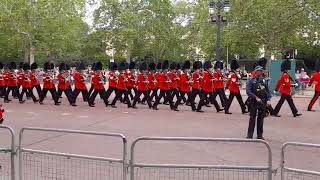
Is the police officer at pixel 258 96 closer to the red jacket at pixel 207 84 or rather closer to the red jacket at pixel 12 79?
the red jacket at pixel 207 84

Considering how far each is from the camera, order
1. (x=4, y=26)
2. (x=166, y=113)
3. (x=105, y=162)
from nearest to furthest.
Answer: (x=105, y=162) < (x=166, y=113) < (x=4, y=26)

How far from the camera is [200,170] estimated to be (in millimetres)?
5320

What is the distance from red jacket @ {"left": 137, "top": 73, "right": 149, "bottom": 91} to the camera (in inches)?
680

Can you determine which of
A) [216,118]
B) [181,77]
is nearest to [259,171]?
[216,118]

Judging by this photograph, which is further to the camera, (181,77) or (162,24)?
(162,24)

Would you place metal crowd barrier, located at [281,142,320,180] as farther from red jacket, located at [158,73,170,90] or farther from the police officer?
red jacket, located at [158,73,170,90]

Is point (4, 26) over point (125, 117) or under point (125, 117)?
over

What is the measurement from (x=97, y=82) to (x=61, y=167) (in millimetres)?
11705

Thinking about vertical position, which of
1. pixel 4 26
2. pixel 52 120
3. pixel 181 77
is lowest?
pixel 52 120

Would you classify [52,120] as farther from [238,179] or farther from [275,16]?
[275,16]

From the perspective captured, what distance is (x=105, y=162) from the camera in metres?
5.60

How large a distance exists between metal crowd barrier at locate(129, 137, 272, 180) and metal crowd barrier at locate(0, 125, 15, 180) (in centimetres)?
142

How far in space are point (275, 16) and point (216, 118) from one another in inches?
726

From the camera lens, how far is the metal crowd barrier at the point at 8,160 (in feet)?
18.9
